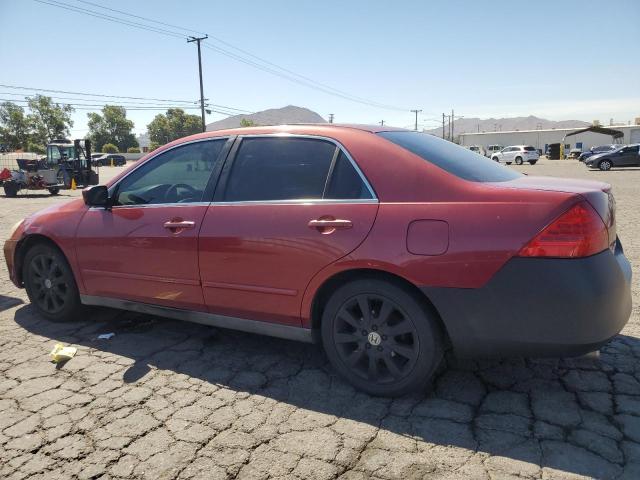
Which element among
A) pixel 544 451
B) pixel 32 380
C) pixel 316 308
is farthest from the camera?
pixel 32 380

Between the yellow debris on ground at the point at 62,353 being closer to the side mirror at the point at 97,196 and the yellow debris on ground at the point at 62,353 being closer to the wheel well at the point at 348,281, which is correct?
the side mirror at the point at 97,196

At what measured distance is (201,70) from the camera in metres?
46.7

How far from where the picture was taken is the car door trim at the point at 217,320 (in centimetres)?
301

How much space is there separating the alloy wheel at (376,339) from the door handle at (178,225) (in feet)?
4.00

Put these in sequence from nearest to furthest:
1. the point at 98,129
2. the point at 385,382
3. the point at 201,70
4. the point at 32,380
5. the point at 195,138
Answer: the point at 385,382
the point at 32,380
the point at 195,138
the point at 201,70
the point at 98,129

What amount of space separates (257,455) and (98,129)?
99.8m

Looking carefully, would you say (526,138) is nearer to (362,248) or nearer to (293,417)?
(362,248)

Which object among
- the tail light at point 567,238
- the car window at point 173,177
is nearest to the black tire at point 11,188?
the car window at point 173,177

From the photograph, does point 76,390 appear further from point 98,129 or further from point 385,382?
point 98,129

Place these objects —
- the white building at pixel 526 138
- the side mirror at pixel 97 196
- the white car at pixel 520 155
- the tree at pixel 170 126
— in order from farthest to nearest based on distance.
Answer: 1. the tree at pixel 170 126
2. the white building at pixel 526 138
3. the white car at pixel 520 155
4. the side mirror at pixel 97 196

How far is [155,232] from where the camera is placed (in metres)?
3.40

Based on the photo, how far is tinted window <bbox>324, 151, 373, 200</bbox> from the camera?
2.76 meters

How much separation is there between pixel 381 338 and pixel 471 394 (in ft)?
2.10

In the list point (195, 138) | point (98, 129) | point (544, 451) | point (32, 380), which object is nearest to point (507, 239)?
point (544, 451)
